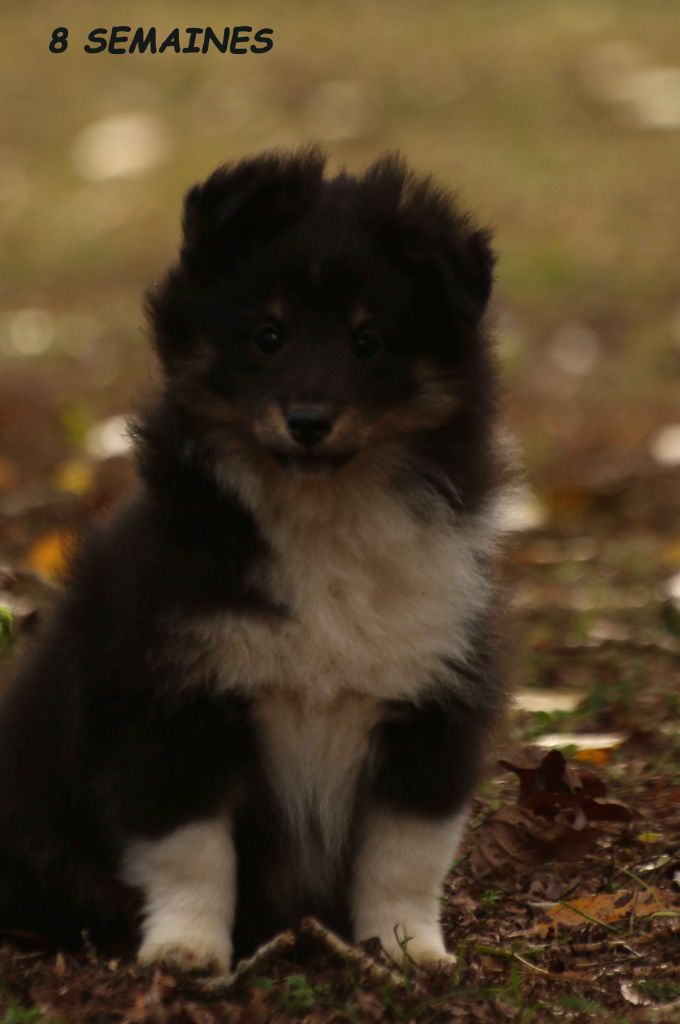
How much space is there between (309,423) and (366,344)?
266 mm

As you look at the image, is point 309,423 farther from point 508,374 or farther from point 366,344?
point 508,374

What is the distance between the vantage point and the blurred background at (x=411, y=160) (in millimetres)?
9211

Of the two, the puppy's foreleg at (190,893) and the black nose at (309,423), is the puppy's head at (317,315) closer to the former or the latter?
the black nose at (309,423)

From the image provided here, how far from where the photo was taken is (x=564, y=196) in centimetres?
1401

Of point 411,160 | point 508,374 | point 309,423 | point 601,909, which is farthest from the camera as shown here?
point 411,160

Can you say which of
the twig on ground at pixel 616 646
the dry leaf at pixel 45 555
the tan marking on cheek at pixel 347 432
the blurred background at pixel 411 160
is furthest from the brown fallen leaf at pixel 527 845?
the blurred background at pixel 411 160

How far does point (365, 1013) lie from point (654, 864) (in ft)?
3.87

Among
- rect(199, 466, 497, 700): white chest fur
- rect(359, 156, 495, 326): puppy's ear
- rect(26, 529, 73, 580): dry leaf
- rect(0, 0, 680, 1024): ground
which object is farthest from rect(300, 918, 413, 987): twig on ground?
rect(26, 529, 73, 580): dry leaf

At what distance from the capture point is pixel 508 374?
10523 millimetres

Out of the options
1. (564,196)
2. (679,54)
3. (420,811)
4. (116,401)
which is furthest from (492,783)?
(679,54)

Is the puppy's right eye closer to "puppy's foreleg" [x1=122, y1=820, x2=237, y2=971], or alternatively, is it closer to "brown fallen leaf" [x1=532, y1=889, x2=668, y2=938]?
"puppy's foreleg" [x1=122, y1=820, x2=237, y2=971]

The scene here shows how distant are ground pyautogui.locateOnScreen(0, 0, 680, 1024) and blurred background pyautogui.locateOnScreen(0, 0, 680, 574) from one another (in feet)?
0.11

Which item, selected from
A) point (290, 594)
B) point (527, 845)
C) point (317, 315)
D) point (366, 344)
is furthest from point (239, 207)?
point (527, 845)

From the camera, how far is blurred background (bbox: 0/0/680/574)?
921 cm
